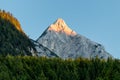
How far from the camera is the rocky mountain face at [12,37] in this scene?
12325cm

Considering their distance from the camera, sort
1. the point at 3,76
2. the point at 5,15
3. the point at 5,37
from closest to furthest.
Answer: the point at 3,76 < the point at 5,37 < the point at 5,15

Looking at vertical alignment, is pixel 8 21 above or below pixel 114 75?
above

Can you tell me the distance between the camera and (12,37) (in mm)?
135250

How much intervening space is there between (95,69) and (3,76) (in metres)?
4.89

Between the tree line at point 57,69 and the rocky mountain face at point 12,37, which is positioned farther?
the rocky mountain face at point 12,37

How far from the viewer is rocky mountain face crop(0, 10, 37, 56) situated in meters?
123

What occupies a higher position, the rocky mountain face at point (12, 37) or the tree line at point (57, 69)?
the rocky mountain face at point (12, 37)

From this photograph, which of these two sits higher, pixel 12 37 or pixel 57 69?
pixel 12 37

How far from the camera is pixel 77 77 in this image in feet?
81.4

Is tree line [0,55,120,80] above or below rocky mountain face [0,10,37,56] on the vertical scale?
below

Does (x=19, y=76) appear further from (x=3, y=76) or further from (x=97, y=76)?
(x=97, y=76)

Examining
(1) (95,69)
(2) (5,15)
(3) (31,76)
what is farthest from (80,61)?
(2) (5,15)

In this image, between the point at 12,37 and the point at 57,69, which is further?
the point at 12,37

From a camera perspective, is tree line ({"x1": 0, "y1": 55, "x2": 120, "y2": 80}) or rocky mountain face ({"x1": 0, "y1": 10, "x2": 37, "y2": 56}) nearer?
tree line ({"x1": 0, "y1": 55, "x2": 120, "y2": 80})
